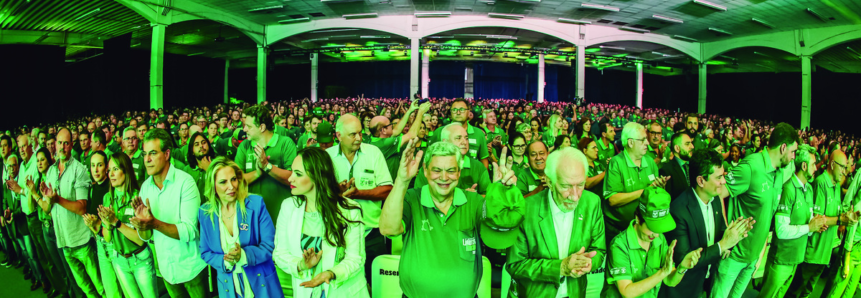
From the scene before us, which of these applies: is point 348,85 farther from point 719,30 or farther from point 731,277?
point 731,277

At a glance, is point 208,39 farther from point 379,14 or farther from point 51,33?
point 379,14

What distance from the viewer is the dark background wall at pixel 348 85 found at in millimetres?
13539

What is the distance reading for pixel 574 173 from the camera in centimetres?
245

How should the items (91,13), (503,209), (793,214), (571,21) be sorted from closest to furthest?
(503,209) < (793,214) < (91,13) < (571,21)

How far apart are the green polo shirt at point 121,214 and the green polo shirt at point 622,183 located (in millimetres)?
Result: 3644

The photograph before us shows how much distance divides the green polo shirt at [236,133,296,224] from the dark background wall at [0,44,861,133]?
11.7m

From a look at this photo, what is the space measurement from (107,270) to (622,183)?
4154 millimetres

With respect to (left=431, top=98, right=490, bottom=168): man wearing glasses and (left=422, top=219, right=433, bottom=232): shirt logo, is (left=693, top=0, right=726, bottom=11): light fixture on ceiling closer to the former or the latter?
(left=431, top=98, right=490, bottom=168): man wearing glasses

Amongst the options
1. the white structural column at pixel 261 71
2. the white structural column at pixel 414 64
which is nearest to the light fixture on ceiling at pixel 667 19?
the white structural column at pixel 414 64

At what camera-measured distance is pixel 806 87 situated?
59.7 feet

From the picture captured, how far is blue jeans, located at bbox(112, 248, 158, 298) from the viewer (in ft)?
11.3

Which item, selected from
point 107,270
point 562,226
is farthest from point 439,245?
point 107,270

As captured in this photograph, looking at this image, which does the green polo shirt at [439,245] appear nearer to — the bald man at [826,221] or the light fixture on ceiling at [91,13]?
the bald man at [826,221]

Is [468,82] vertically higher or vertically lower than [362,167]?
higher
